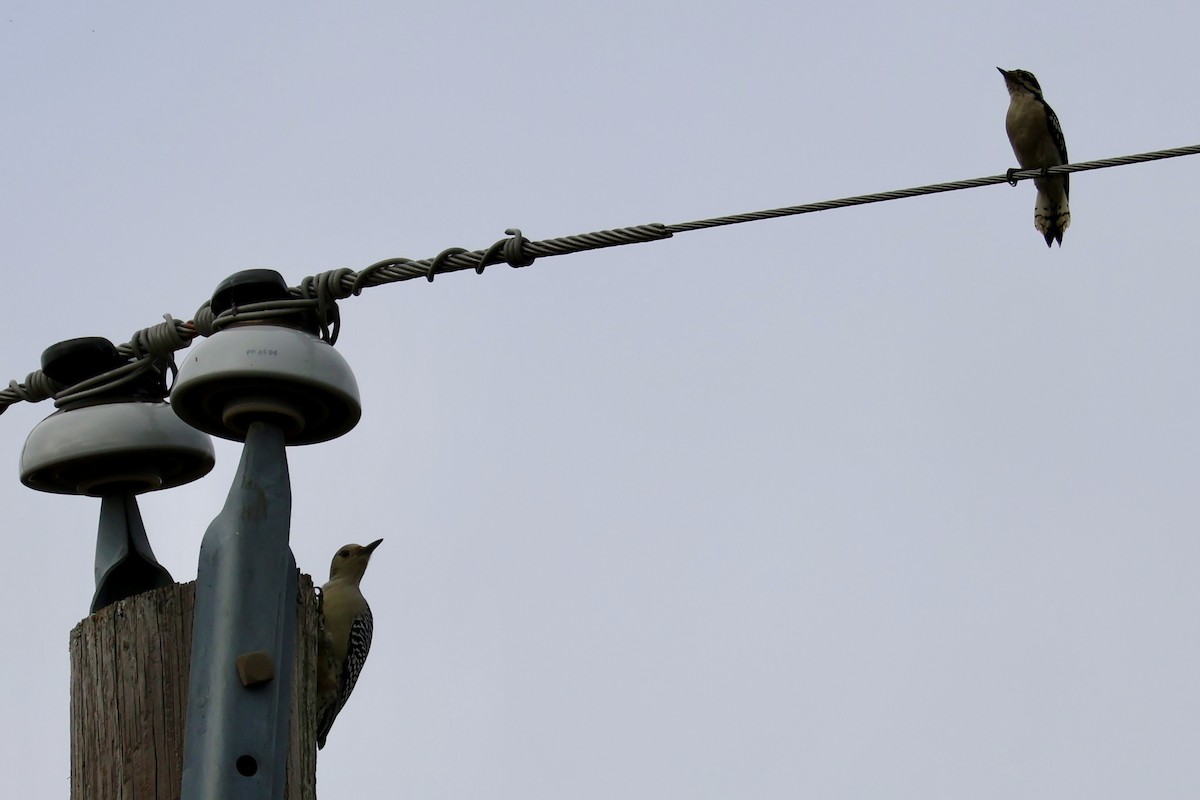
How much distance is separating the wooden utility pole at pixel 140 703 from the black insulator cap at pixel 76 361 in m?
0.88

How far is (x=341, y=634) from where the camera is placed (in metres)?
5.73

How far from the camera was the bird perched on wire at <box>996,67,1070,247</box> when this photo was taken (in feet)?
30.6

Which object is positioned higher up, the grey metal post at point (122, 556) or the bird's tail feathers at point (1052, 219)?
the bird's tail feathers at point (1052, 219)

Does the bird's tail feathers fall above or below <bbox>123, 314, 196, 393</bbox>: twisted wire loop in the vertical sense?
above

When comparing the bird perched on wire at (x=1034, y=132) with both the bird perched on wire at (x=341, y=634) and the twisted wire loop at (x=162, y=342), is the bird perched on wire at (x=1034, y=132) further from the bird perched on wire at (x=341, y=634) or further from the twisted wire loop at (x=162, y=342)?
the twisted wire loop at (x=162, y=342)

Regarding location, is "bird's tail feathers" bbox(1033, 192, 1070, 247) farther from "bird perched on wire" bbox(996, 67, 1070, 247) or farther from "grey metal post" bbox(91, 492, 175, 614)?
"grey metal post" bbox(91, 492, 175, 614)

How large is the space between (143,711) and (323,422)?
0.74 meters

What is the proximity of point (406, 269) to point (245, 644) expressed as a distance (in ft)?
3.29

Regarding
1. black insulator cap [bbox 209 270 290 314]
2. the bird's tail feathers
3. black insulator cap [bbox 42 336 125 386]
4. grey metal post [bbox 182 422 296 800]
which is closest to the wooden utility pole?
grey metal post [bbox 182 422 296 800]

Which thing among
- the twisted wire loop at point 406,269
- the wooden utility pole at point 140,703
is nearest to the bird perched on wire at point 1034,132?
the twisted wire loop at point 406,269

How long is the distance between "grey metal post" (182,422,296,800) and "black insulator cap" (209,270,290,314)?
0.34m

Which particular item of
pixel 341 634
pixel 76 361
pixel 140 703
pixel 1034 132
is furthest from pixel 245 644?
pixel 1034 132

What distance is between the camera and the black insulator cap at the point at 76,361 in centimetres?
395

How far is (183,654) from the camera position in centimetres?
319
